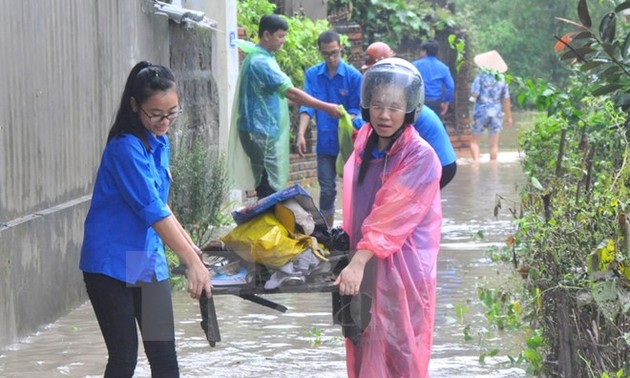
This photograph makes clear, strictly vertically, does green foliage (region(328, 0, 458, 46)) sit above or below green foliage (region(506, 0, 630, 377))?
above

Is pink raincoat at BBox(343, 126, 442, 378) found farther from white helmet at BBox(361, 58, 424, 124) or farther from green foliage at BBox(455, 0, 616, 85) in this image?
green foliage at BBox(455, 0, 616, 85)

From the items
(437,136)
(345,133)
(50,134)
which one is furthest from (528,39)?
(437,136)

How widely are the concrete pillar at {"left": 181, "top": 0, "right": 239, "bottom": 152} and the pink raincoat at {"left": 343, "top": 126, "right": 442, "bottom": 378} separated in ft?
26.0

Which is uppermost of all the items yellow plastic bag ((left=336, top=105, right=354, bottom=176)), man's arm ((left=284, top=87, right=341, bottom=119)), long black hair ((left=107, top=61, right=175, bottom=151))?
long black hair ((left=107, top=61, right=175, bottom=151))

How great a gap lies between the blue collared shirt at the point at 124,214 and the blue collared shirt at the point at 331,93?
5740 mm

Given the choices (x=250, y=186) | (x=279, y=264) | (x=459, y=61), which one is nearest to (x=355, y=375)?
(x=279, y=264)

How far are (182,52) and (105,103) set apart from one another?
242cm

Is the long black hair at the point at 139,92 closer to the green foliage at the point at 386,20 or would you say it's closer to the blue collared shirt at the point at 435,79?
the blue collared shirt at the point at 435,79

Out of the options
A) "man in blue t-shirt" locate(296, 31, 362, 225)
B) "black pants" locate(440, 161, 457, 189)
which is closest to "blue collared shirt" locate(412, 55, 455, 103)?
"man in blue t-shirt" locate(296, 31, 362, 225)

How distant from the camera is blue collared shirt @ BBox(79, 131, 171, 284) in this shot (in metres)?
5.05

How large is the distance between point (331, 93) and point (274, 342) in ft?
13.0

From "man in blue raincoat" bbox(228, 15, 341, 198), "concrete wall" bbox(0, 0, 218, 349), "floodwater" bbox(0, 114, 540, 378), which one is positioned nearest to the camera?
"floodwater" bbox(0, 114, 540, 378)

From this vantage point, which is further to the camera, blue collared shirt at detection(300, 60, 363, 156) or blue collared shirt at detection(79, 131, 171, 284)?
blue collared shirt at detection(300, 60, 363, 156)

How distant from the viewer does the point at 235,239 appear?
5.13 meters
